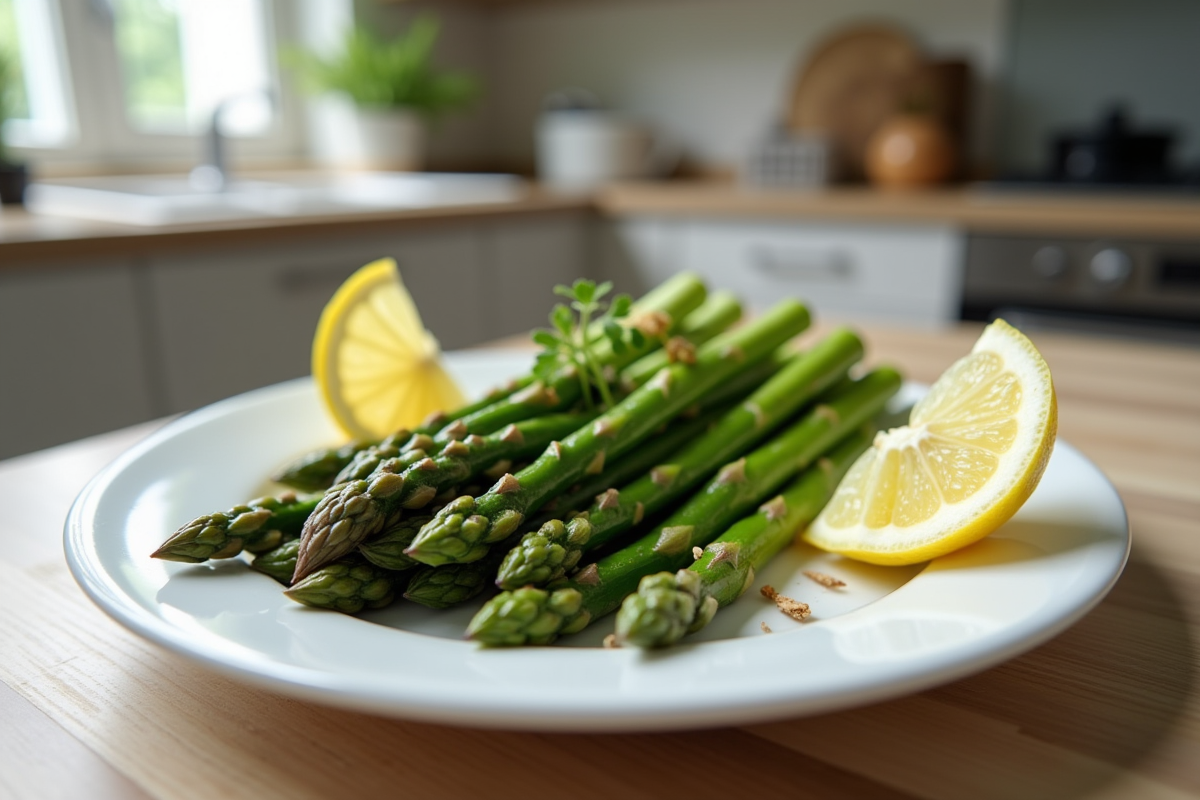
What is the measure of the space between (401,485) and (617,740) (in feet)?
0.73

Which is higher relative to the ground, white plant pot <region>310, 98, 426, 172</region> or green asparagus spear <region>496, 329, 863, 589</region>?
white plant pot <region>310, 98, 426, 172</region>

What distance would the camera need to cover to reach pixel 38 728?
451 mm

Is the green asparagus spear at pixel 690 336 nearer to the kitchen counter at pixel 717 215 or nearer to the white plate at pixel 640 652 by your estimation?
the white plate at pixel 640 652

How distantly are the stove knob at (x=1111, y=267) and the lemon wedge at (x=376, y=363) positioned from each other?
1.68 metres

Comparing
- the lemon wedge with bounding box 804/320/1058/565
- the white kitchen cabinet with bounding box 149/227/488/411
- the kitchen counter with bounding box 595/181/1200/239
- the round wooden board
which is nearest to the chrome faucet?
the white kitchen cabinet with bounding box 149/227/488/411

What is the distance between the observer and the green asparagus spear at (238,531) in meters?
0.53

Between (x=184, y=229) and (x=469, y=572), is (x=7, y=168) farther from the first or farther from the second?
(x=469, y=572)

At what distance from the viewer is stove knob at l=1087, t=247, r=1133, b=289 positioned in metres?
1.94

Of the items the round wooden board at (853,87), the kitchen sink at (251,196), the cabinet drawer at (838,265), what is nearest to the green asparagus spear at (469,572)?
the kitchen sink at (251,196)

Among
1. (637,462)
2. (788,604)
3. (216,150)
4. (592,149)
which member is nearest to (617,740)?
(788,604)

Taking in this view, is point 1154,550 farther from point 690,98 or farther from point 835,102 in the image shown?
point 690,98

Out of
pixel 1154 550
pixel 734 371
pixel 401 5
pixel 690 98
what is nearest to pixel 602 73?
pixel 690 98

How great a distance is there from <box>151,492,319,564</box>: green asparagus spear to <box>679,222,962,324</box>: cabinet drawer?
1.73 m

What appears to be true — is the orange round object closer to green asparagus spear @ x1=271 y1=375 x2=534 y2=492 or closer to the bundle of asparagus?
the bundle of asparagus
